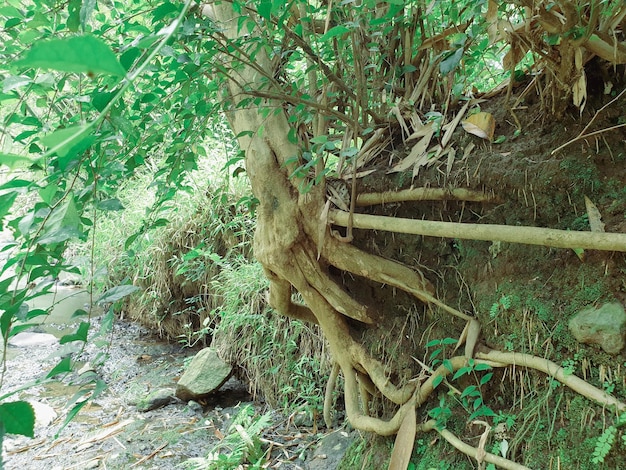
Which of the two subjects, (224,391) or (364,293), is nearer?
(364,293)

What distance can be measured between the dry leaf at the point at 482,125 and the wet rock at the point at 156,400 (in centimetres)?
264

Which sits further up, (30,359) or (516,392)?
(516,392)

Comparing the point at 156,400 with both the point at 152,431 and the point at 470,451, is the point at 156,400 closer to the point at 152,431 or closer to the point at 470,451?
the point at 152,431

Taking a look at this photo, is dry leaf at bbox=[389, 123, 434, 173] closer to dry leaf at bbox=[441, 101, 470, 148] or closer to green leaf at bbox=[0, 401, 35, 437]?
dry leaf at bbox=[441, 101, 470, 148]

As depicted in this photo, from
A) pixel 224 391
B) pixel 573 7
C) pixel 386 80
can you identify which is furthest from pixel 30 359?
pixel 573 7

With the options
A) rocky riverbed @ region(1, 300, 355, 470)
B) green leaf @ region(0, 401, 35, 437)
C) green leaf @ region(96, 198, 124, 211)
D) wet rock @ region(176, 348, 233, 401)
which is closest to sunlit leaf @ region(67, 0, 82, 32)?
green leaf @ region(96, 198, 124, 211)

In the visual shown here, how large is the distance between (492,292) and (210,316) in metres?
2.66

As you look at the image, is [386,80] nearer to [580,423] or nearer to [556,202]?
[556,202]

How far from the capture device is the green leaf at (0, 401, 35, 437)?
1.78ft

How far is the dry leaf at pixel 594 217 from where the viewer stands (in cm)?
136

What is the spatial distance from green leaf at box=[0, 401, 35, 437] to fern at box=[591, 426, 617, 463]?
128 centimetres

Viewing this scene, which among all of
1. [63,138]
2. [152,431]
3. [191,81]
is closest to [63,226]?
[63,138]

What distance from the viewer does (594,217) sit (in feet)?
4.56

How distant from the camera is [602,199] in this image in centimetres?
143
